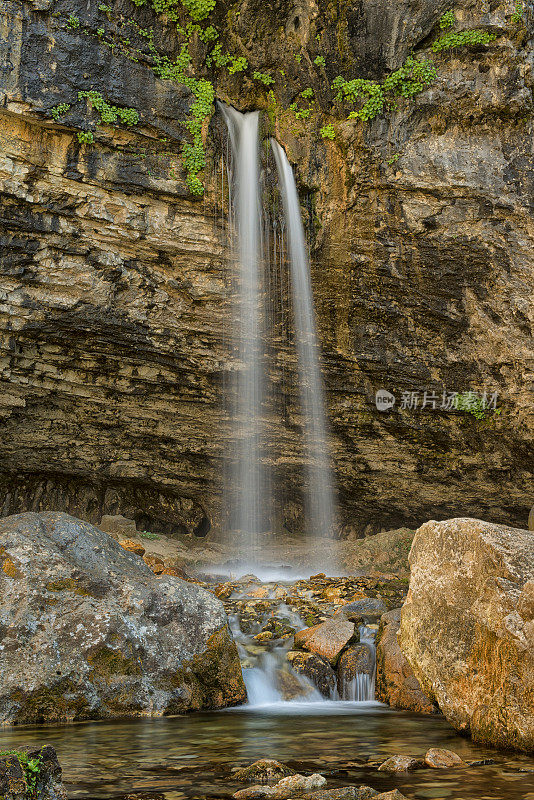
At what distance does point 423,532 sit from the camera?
5.18 m

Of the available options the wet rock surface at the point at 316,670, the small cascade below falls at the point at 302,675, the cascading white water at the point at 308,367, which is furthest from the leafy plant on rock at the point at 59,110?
the wet rock surface at the point at 316,670

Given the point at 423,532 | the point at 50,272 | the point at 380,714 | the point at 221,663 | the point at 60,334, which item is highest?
the point at 50,272

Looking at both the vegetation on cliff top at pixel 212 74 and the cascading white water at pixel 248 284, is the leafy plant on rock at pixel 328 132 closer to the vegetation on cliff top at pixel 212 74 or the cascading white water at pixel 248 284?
the vegetation on cliff top at pixel 212 74

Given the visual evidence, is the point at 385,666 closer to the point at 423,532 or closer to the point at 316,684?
the point at 316,684

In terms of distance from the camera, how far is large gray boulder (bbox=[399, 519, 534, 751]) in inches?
164

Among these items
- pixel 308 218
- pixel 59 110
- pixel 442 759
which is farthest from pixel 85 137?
pixel 442 759

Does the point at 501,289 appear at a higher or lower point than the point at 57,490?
higher

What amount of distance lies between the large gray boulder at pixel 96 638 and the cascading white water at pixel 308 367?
6.36m

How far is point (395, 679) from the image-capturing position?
243 inches

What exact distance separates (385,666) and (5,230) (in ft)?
27.1

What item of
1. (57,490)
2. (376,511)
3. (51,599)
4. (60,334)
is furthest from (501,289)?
(57,490)

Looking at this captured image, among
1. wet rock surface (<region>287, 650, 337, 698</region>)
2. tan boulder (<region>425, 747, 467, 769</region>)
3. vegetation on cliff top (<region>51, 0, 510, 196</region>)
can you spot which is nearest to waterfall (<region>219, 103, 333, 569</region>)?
vegetation on cliff top (<region>51, 0, 510, 196</region>)

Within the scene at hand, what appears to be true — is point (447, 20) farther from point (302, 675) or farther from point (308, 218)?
point (302, 675)

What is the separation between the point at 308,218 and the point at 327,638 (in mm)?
6866
